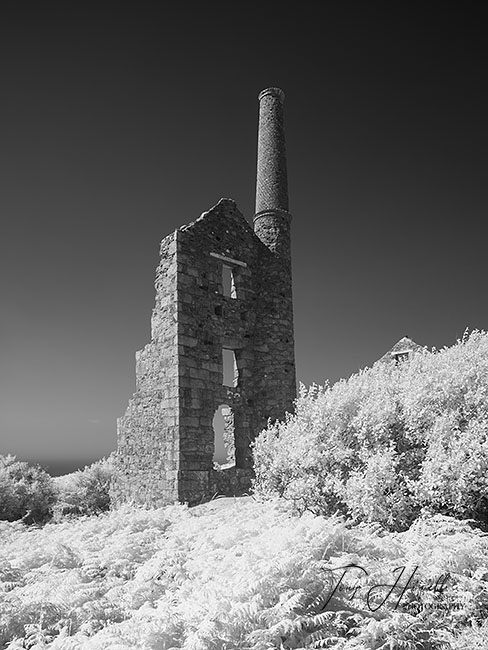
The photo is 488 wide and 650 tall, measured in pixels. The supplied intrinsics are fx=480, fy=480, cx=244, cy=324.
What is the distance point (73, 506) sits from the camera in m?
16.6

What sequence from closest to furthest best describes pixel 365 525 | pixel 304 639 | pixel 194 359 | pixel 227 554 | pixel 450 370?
pixel 304 639 → pixel 227 554 → pixel 365 525 → pixel 450 370 → pixel 194 359

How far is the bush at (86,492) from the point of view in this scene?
16.7 meters

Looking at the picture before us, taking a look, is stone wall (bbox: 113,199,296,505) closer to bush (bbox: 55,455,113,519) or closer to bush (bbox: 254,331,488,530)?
bush (bbox: 55,455,113,519)

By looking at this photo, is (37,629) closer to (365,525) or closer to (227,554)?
(227,554)

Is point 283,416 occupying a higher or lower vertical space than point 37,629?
higher

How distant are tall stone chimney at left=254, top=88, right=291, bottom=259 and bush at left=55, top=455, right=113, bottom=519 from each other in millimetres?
10189

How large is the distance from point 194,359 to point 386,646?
9766 mm

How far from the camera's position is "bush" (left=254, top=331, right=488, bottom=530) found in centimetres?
645

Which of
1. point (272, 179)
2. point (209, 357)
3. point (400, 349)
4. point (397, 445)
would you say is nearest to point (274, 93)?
point (272, 179)

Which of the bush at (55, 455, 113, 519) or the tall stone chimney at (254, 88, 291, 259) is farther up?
the tall stone chimney at (254, 88, 291, 259)

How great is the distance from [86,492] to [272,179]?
13114mm

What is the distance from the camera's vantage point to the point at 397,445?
7520 millimetres

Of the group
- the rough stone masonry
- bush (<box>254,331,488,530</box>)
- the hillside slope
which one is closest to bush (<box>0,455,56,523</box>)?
the rough stone masonry

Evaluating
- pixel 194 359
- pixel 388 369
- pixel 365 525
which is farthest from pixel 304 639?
pixel 194 359
